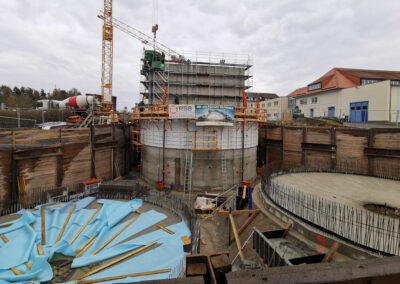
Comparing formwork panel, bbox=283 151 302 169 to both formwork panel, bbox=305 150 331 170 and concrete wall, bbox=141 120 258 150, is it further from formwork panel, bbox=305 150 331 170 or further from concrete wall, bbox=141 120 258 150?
concrete wall, bbox=141 120 258 150

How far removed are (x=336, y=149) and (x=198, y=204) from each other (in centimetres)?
1648

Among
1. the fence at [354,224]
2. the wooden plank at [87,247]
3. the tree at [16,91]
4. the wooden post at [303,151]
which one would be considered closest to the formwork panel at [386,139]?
the wooden post at [303,151]

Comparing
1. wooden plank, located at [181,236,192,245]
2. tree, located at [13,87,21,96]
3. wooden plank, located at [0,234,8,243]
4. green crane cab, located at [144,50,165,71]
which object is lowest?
wooden plank, located at [181,236,192,245]

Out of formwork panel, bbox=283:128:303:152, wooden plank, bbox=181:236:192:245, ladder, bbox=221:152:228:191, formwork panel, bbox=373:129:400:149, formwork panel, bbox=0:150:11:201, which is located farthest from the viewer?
formwork panel, bbox=283:128:303:152

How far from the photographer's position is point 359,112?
113 feet

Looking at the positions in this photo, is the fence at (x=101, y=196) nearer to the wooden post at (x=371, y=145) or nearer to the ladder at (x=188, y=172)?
the ladder at (x=188, y=172)

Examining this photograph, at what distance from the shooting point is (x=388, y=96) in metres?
30.2

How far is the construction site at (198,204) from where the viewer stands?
7207 millimetres

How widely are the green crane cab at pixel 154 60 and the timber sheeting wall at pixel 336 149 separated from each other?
1043 inches

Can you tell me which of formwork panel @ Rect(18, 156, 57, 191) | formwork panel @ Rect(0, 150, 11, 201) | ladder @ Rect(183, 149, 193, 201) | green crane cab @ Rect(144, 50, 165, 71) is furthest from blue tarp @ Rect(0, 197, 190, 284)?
green crane cab @ Rect(144, 50, 165, 71)

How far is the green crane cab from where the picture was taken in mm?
42003

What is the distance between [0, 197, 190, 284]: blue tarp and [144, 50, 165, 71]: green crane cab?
3518cm

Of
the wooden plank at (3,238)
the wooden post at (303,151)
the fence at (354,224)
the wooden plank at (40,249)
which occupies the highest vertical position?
the wooden post at (303,151)

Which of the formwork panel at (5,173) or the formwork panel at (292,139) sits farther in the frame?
the formwork panel at (292,139)
